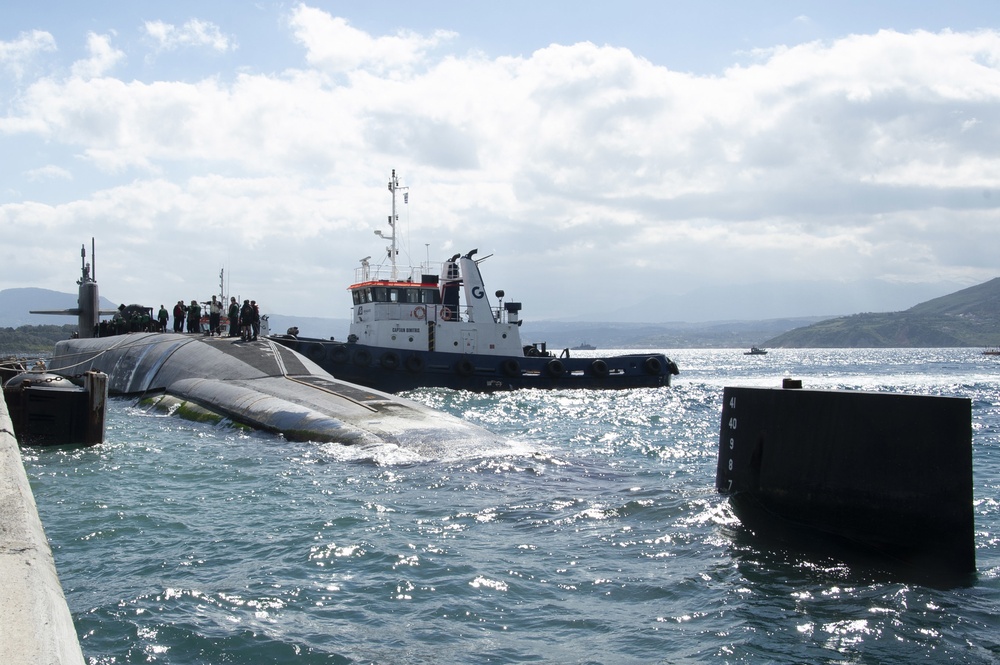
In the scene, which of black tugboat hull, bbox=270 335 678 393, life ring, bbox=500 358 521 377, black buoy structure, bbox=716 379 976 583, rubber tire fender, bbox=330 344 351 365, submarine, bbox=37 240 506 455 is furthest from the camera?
life ring, bbox=500 358 521 377

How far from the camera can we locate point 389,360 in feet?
101

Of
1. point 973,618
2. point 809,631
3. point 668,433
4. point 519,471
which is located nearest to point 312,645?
point 809,631

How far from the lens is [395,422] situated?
15820 millimetres

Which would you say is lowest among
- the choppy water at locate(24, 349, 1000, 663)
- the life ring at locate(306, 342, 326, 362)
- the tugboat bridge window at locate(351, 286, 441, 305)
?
the choppy water at locate(24, 349, 1000, 663)

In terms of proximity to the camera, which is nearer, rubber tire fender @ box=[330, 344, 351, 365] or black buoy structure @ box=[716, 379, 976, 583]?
black buoy structure @ box=[716, 379, 976, 583]

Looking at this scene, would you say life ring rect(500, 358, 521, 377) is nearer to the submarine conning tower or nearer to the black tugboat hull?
the black tugboat hull

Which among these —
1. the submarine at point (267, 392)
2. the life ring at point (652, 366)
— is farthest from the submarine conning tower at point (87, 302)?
the life ring at point (652, 366)

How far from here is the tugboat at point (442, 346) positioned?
101 ft

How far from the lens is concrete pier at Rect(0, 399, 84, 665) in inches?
129

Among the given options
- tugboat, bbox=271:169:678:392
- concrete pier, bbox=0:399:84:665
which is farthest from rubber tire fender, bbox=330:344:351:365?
concrete pier, bbox=0:399:84:665

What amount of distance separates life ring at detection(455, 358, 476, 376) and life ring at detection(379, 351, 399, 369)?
7.84ft

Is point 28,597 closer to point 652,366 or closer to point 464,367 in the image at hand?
point 464,367

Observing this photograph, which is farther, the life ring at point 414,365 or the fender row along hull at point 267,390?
the life ring at point 414,365

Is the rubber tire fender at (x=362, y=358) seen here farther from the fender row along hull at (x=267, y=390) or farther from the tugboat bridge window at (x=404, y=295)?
the fender row along hull at (x=267, y=390)
